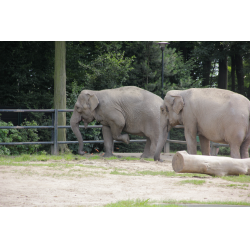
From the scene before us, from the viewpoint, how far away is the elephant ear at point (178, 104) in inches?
375

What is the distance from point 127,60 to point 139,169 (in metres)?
8.89

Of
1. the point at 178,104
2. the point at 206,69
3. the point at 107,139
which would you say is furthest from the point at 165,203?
the point at 206,69

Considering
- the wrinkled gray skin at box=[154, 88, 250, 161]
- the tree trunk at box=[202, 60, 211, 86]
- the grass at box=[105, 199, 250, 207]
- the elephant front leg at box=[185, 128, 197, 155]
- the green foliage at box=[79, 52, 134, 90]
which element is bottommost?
the grass at box=[105, 199, 250, 207]

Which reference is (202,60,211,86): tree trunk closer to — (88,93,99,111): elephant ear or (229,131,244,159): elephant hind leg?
(88,93,99,111): elephant ear

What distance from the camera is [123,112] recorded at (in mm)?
11758

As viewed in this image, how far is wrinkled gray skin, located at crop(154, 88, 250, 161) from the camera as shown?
843 centimetres

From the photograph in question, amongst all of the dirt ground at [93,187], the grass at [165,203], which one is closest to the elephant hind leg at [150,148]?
the dirt ground at [93,187]

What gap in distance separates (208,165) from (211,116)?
5.84 feet

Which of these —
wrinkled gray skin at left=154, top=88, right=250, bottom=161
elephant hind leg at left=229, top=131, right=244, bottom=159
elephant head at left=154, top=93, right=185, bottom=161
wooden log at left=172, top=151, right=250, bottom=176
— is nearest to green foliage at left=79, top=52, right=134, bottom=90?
elephant head at left=154, top=93, right=185, bottom=161

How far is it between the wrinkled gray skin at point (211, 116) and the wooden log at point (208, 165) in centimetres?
72

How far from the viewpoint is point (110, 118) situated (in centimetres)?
1163

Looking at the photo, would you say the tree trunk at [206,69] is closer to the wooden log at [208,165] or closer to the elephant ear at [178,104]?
the elephant ear at [178,104]

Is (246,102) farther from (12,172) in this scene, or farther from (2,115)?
(2,115)

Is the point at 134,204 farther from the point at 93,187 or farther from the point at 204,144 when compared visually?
the point at 204,144
